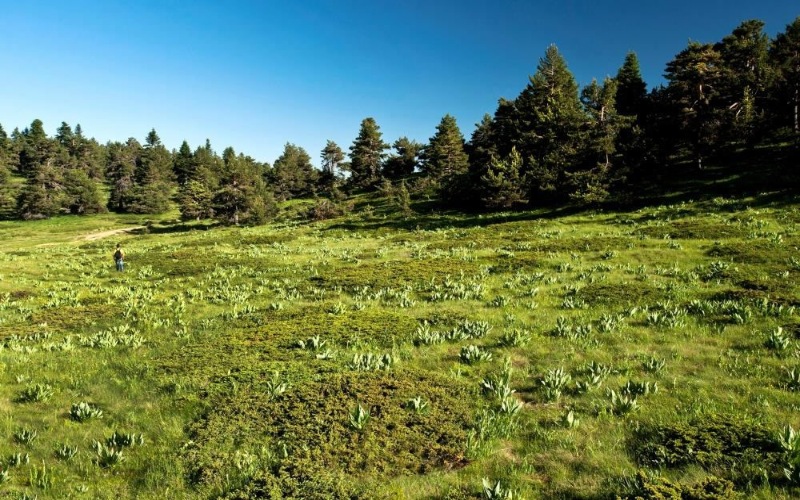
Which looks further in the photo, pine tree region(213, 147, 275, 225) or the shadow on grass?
the shadow on grass

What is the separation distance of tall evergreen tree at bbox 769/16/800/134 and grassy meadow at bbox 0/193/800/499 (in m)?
34.3

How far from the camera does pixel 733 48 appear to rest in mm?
46719

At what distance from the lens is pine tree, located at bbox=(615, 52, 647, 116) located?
5684 cm

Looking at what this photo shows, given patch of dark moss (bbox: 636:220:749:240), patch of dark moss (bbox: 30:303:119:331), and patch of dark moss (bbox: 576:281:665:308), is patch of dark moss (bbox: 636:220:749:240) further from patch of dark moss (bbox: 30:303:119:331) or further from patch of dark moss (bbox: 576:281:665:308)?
patch of dark moss (bbox: 30:303:119:331)

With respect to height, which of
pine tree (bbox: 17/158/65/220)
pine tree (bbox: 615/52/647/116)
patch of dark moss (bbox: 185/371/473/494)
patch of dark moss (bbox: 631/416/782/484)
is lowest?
patch of dark moss (bbox: 185/371/473/494)

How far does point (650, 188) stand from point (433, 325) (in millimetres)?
39475

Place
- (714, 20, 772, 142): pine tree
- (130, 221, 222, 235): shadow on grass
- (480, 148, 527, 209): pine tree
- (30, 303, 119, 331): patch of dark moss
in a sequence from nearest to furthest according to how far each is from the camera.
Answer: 1. (30, 303, 119, 331): patch of dark moss
2. (714, 20, 772, 142): pine tree
3. (480, 148, 527, 209): pine tree
4. (130, 221, 222, 235): shadow on grass

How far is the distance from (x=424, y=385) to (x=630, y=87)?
210 ft


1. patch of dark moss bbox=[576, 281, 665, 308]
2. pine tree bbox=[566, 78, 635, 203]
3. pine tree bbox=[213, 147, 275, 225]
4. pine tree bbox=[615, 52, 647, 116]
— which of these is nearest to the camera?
patch of dark moss bbox=[576, 281, 665, 308]

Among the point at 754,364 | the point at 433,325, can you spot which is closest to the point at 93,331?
the point at 433,325

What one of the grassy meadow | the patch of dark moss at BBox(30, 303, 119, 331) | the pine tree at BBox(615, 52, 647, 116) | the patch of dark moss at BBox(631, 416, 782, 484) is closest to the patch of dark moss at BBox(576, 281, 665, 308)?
the grassy meadow

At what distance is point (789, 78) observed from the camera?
4247 centimetres

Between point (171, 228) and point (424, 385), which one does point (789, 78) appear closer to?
point (424, 385)

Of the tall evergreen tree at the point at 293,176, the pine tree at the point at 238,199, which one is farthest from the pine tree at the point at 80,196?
the pine tree at the point at 238,199
